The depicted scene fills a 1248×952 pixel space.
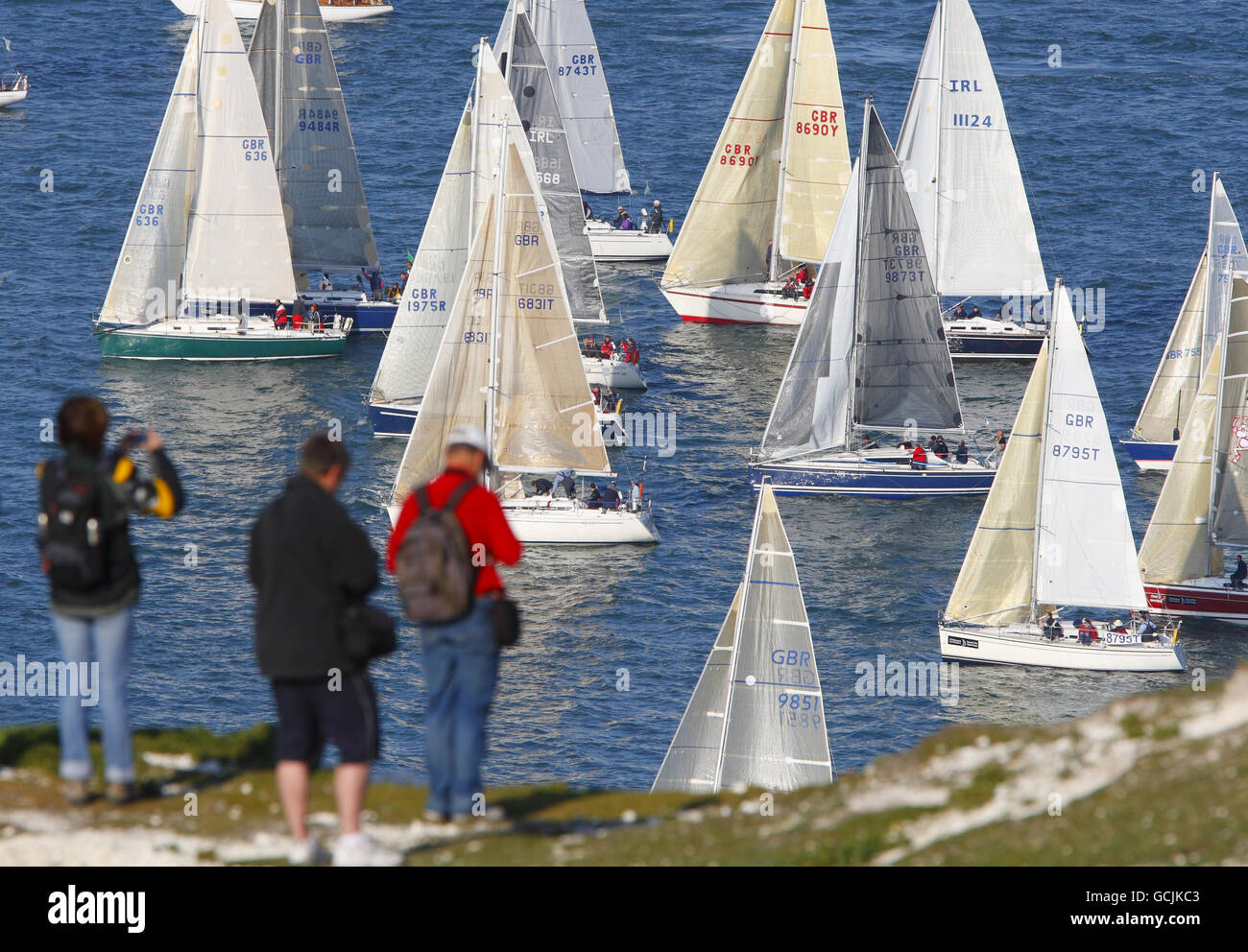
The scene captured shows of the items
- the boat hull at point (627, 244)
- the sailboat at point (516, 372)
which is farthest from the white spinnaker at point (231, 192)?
the sailboat at point (516, 372)

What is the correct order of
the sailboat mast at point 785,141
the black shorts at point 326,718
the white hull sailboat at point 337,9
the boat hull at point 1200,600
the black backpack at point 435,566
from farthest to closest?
the white hull sailboat at point 337,9, the sailboat mast at point 785,141, the boat hull at point 1200,600, the black shorts at point 326,718, the black backpack at point 435,566

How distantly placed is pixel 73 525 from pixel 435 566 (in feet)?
11.4

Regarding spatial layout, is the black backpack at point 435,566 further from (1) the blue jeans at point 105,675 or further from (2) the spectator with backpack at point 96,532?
(1) the blue jeans at point 105,675

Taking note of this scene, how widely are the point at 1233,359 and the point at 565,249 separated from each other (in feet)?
96.6

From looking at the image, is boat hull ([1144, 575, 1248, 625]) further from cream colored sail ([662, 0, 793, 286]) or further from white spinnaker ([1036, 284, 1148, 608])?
cream colored sail ([662, 0, 793, 286])

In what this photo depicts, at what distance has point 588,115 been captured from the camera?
98.2 m

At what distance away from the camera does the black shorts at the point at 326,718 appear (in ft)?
56.3

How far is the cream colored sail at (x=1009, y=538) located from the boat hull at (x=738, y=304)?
32587mm

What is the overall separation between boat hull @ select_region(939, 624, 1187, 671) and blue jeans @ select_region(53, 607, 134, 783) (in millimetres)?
41929

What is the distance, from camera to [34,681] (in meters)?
54.7

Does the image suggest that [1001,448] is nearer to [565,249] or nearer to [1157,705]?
[565,249]

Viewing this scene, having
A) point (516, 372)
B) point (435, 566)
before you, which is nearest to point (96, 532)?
point (435, 566)

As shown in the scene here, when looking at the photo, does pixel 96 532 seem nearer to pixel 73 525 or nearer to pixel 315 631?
pixel 73 525

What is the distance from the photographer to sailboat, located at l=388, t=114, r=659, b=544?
6191 centimetres
